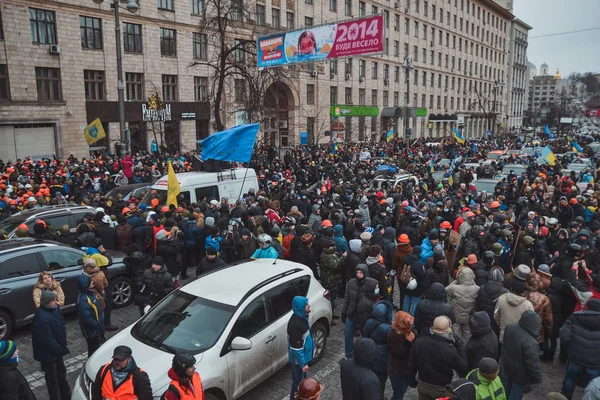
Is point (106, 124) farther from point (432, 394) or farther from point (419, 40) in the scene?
point (419, 40)

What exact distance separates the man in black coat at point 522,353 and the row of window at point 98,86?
21.2 m

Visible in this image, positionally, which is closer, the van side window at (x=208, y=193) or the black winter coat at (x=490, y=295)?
the black winter coat at (x=490, y=295)

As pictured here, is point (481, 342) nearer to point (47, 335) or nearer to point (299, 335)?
point (299, 335)

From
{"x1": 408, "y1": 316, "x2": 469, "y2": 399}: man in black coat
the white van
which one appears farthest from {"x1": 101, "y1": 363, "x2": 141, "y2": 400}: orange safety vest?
the white van

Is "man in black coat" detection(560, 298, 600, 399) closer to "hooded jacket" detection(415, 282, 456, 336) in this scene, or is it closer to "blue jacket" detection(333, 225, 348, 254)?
"hooded jacket" detection(415, 282, 456, 336)

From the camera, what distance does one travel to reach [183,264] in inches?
420

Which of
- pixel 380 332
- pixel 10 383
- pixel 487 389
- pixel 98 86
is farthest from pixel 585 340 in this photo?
pixel 98 86

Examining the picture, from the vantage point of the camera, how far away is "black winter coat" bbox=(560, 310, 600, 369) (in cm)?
524

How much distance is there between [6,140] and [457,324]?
93.4ft

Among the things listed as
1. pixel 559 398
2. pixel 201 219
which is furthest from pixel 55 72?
pixel 559 398

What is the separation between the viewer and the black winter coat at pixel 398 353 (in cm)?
505

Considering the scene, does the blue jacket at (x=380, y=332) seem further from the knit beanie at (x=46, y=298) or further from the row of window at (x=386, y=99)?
the row of window at (x=386, y=99)

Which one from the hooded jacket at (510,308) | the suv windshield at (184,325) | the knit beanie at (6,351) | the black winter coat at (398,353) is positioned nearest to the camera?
the knit beanie at (6,351)

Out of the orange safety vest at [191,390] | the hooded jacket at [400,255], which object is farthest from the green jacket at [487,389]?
the hooded jacket at [400,255]
